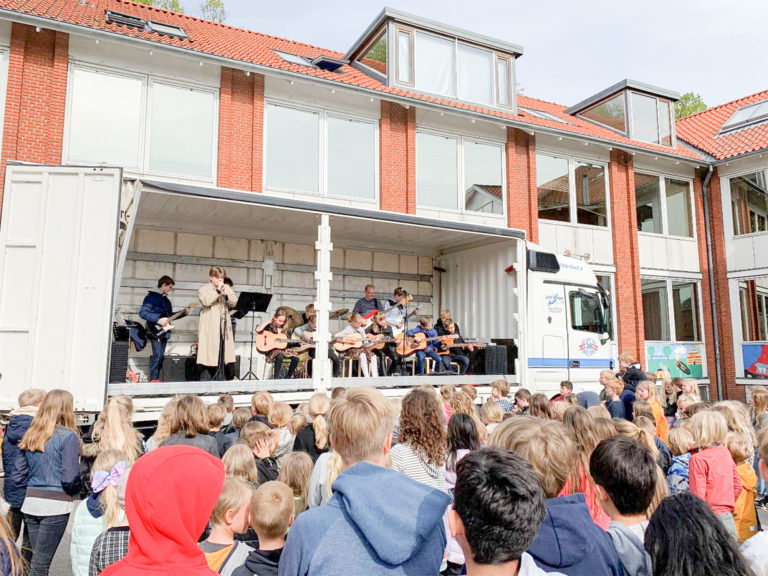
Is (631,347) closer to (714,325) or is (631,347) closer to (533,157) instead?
(714,325)

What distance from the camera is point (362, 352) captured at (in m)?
10.6

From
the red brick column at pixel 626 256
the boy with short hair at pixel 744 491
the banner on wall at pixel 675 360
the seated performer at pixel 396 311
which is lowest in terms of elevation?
the boy with short hair at pixel 744 491

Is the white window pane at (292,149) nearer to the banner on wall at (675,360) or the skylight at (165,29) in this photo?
the skylight at (165,29)

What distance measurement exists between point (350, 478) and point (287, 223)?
9289mm

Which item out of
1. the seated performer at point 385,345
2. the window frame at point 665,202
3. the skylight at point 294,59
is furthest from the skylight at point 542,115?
the seated performer at point 385,345

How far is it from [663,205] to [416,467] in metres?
16.6

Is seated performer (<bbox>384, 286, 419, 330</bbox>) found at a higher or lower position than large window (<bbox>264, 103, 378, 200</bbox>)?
lower

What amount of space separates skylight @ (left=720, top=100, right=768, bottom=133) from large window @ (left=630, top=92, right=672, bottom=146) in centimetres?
273

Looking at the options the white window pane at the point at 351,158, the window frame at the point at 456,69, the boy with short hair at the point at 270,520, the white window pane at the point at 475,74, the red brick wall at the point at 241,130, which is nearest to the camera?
the boy with short hair at the point at 270,520

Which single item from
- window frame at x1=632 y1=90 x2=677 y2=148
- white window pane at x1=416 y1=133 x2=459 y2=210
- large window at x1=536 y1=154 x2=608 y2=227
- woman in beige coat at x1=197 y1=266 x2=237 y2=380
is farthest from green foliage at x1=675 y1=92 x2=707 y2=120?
woman in beige coat at x1=197 y1=266 x2=237 y2=380

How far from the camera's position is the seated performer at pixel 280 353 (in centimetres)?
1010

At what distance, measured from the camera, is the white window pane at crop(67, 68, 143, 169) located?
1096cm

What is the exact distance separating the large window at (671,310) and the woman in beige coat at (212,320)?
12.9 metres

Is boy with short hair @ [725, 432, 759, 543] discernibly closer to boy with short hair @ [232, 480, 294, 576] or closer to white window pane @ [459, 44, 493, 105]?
boy with short hair @ [232, 480, 294, 576]
